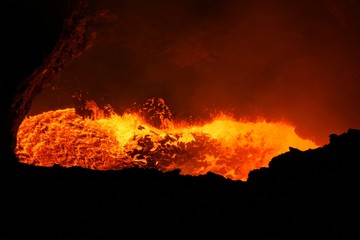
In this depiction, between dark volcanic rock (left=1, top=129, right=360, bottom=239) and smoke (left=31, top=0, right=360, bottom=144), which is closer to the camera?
dark volcanic rock (left=1, top=129, right=360, bottom=239)

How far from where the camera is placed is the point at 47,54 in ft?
18.6

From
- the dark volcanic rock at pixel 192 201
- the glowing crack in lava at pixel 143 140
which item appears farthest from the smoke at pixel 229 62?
the dark volcanic rock at pixel 192 201

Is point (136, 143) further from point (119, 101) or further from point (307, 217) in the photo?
point (307, 217)

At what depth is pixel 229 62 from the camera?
34.9ft

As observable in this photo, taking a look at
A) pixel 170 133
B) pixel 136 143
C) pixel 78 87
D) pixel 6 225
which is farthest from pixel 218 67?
pixel 6 225

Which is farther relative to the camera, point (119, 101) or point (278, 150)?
point (278, 150)

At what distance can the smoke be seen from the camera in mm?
9164

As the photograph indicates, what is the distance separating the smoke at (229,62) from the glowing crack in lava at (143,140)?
15.3 inches

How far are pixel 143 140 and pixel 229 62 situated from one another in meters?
3.55

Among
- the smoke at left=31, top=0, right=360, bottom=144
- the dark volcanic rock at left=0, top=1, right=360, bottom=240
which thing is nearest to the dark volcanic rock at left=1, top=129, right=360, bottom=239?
the dark volcanic rock at left=0, top=1, right=360, bottom=240

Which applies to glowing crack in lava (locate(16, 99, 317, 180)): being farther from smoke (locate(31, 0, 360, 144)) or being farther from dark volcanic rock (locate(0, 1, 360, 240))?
dark volcanic rock (locate(0, 1, 360, 240))

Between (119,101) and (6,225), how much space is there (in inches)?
310

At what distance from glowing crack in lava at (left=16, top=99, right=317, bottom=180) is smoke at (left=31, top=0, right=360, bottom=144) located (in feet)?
1.27

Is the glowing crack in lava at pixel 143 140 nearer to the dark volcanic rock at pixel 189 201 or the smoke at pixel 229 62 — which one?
the smoke at pixel 229 62
